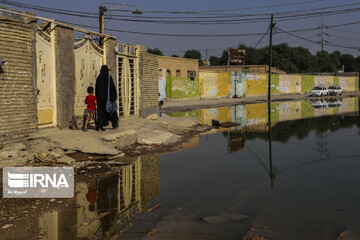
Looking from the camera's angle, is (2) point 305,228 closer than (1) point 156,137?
Yes

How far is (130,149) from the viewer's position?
11.8 meters

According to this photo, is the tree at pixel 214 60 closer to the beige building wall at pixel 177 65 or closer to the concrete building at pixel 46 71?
the beige building wall at pixel 177 65

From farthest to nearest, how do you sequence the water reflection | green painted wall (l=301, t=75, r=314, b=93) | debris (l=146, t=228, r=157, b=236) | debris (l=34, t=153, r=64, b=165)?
green painted wall (l=301, t=75, r=314, b=93), the water reflection, debris (l=34, t=153, r=64, b=165), debris (l=146, t=228, r=157, b=236)

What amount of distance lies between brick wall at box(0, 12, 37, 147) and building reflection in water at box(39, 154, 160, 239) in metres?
3.17

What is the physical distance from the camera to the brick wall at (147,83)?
19.1 metres

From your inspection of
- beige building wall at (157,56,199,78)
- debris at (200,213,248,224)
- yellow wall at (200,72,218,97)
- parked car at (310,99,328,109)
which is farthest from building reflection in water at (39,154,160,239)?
yellow wall at (200,72,218,97)

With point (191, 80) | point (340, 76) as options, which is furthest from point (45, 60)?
point (340, 76)

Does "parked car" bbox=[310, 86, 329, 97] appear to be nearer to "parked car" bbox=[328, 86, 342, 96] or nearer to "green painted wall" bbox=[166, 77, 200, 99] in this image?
"parked car" bbox=[328, 86, 342, 96]

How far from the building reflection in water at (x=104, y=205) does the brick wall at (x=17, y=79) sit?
317cm

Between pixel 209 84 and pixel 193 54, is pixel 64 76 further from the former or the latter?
pixel 193 54

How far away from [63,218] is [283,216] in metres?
2.96

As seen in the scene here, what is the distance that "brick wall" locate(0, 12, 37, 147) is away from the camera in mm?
9992

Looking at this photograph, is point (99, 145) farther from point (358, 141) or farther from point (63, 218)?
point (358, 141)

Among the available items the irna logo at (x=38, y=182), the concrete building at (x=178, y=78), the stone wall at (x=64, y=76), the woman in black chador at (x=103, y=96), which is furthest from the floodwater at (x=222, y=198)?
the concrete building at (x=178, y=78)
